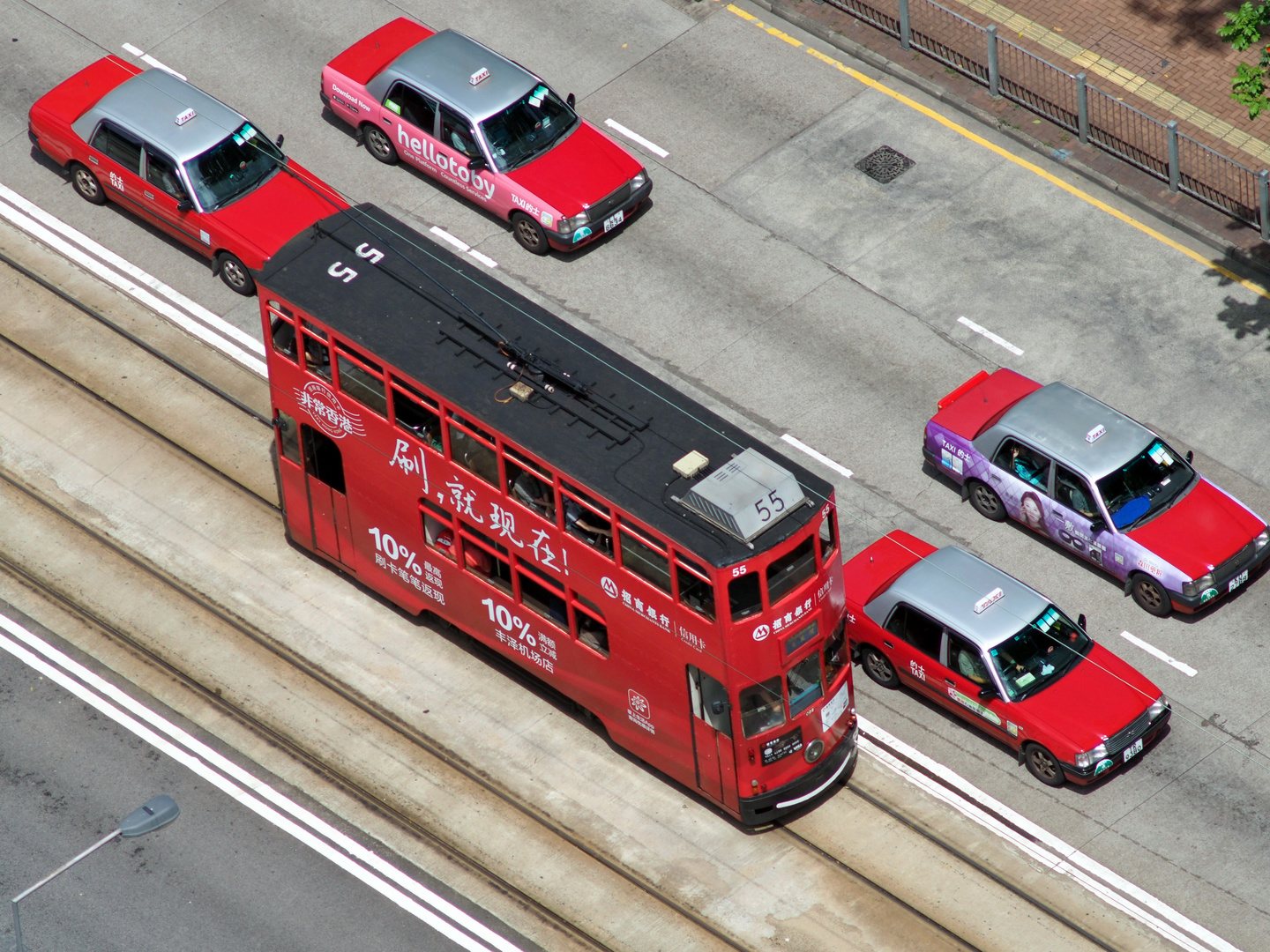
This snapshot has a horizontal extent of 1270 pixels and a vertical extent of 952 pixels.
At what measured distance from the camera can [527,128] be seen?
3036 cm

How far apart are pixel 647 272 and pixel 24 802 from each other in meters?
11.7

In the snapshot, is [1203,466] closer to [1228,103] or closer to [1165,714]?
[1165,714]

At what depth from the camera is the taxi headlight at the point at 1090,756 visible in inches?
934

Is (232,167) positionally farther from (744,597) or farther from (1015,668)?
(1015,668)

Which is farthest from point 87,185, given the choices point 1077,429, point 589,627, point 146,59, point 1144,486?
point 1144,486

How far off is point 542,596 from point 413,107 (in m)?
10.3

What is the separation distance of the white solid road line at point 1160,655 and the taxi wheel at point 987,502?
231 cm

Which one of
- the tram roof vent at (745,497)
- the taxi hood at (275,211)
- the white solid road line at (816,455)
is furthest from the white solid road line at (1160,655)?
the taxi hood at (275,211)

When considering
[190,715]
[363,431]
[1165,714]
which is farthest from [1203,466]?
[190,715]

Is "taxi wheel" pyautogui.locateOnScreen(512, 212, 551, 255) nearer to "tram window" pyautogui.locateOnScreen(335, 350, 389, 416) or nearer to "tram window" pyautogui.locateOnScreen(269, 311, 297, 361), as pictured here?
"tram window" pyautogui.locateOnScreen(269, 311, 297, 361)

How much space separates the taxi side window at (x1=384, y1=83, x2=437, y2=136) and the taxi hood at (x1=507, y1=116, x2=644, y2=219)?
155 centimetres

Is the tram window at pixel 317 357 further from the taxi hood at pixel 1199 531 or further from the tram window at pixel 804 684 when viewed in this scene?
the taxi hood at pixel 1199 531

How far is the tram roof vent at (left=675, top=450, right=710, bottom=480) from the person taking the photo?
2112cm

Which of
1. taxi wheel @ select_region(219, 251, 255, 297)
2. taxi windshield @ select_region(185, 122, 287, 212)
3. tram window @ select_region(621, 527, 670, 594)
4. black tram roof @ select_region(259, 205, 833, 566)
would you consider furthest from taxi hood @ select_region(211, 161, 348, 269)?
tram window @ select_region(621, 527, 670, 594)
